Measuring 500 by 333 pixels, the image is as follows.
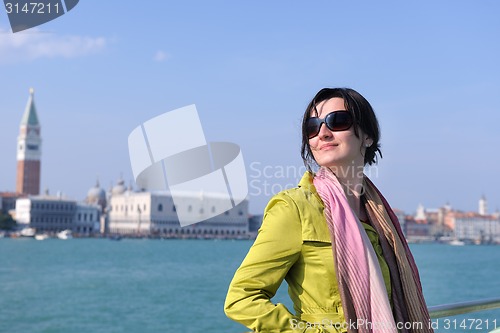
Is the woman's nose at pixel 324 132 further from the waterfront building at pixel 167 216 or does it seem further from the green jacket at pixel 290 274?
the waterfront building at pixel 167 216

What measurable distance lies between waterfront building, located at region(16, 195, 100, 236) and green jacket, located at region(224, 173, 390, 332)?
55.7 meters

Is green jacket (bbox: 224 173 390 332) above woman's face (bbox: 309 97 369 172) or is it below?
below

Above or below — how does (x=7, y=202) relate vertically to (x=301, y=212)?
below

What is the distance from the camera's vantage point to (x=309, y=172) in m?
1.08

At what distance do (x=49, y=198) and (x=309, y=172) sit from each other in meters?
58.3

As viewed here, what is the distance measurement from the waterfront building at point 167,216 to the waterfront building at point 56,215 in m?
1.72

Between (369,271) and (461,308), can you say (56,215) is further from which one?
(369,271)

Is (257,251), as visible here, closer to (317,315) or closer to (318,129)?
(317,315)

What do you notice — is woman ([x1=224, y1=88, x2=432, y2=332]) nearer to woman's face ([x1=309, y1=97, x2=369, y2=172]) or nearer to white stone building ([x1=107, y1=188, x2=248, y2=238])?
woman's face ([x1=309, y1=97, x2=369, y2=172])

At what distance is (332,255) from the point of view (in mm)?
947

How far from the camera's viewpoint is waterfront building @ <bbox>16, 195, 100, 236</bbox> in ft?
179

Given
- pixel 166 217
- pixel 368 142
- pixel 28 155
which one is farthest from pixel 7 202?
pixel 368 142

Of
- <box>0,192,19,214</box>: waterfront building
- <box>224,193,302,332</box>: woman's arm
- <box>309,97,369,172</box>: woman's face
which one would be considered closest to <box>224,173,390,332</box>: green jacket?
<box>224,193,302,332</box>: woman's arm

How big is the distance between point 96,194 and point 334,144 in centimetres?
6500
